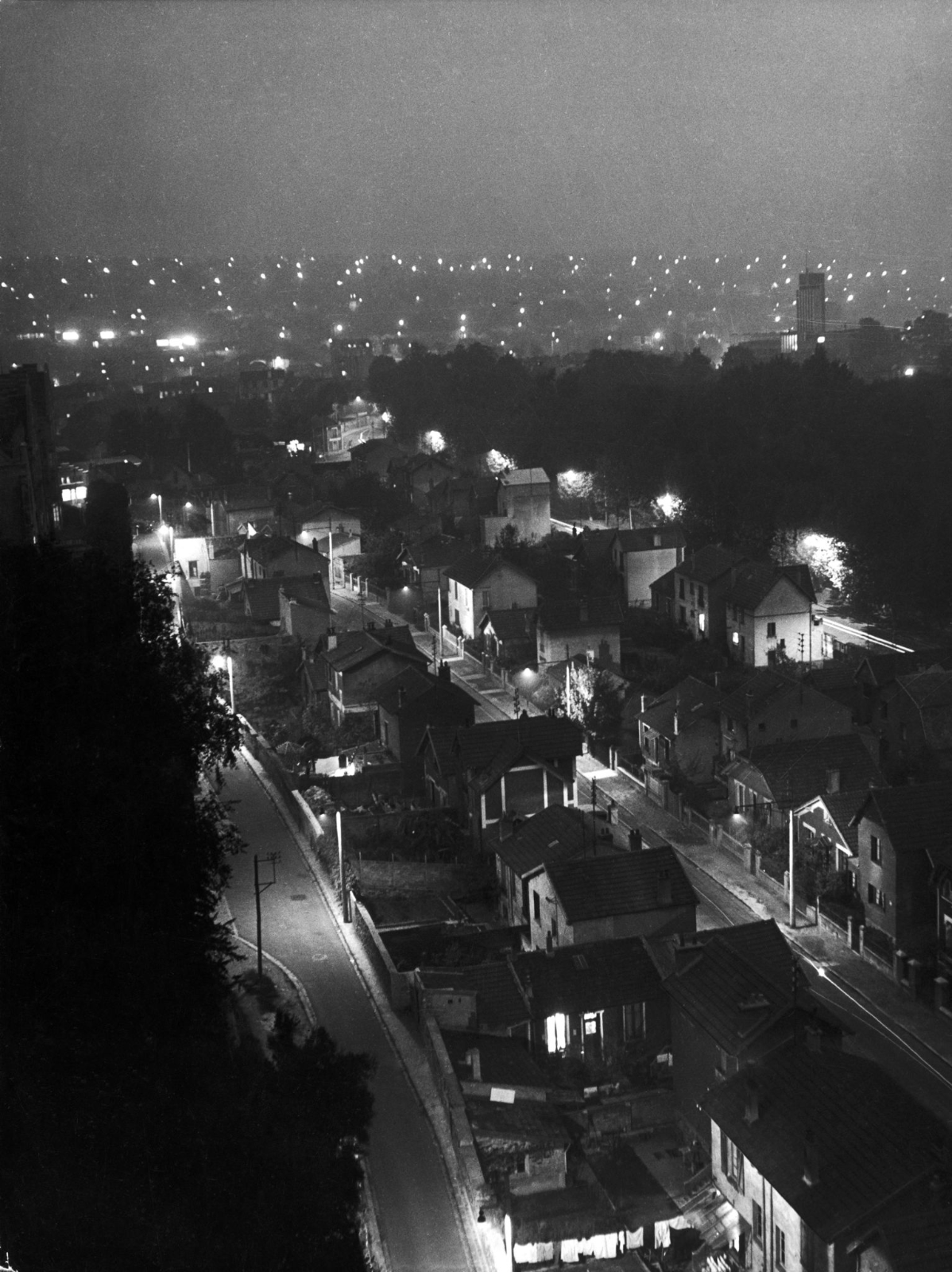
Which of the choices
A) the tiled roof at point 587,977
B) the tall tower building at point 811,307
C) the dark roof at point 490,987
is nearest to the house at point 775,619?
the tiled roof at point 587,977

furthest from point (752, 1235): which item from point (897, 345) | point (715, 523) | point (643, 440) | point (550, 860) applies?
point (897, 345)

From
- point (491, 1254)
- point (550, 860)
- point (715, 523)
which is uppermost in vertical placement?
point (715, 523)

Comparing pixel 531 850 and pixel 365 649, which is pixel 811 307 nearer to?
pixel 365 649

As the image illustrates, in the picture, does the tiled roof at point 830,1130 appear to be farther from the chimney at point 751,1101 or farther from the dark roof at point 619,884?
the dark roof at point 619,884

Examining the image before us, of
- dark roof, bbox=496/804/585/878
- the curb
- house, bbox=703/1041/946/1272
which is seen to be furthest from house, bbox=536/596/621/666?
house, bbox=703/1041/946/1272

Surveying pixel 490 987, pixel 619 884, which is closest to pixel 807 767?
pixel 619 884

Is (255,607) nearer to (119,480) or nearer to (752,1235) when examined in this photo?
(119,480)
